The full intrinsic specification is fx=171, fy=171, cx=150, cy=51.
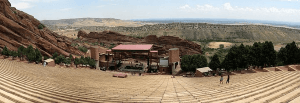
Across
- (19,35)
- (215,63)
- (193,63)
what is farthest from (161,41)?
(19,35)

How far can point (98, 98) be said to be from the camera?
36.1 ft

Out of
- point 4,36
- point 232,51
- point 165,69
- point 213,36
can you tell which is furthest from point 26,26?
point 213,36

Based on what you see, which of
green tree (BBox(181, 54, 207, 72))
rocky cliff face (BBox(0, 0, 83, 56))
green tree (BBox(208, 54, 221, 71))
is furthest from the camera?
green tree (BBox(181, 54, 207, 72))

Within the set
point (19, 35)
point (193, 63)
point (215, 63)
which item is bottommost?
point (193, 63)

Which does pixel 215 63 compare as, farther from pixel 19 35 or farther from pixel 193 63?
pixel 19 35

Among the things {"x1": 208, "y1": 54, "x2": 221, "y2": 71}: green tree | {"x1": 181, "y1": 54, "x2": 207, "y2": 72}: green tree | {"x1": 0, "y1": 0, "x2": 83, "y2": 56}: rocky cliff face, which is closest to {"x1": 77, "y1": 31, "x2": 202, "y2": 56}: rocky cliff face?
{"x1": 181, "y1": 54, "x2": 207, "y2": 72}: green tree

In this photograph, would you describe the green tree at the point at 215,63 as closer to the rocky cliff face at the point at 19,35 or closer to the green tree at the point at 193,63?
the green tree at the point at 193,63

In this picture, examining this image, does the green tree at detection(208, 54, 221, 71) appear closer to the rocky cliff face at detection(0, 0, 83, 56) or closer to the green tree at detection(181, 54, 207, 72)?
the green tree at detection(181, 54, 207, 72)

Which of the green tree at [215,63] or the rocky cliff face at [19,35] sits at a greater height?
the rocky cliff face at [19,35]

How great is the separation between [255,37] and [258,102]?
445 feet

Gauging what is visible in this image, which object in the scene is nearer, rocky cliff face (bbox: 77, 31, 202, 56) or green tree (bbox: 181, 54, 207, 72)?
green tree (bbox: 181, 54, 207, 72)

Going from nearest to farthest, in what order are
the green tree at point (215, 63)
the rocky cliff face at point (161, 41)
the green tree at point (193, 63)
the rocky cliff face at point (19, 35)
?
1. the green tree at point (215, 63)
2. the rocky cliff face at point (19, 35)
3. the green tree at point (193, 63)
4. the rocky cliff face at point (161, 41)

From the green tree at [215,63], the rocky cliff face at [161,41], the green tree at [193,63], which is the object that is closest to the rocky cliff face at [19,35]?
the green tree at [193,63]

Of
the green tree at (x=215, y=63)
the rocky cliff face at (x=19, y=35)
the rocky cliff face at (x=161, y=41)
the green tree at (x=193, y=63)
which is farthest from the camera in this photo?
the rocky cliff face at (x=161, y=41)
